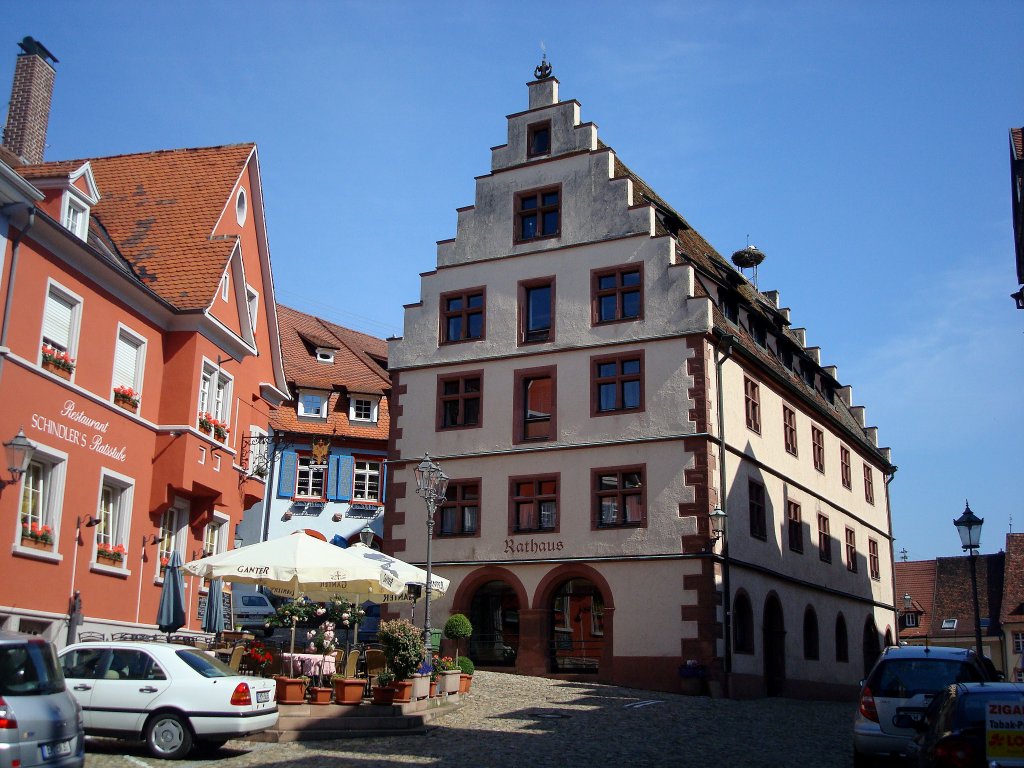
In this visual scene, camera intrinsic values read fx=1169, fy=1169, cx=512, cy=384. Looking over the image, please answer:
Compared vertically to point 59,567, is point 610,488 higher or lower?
higher

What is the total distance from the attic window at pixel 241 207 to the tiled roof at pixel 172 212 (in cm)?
59

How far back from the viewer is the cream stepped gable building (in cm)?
3116

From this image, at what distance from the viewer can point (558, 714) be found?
72.7 feet

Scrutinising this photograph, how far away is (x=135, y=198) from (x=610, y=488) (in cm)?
1465

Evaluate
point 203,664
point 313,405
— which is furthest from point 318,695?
point 313,405

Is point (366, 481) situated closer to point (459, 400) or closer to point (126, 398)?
point (459, 400)

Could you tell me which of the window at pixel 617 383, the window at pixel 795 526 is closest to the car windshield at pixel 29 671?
the window at pixel 617 383

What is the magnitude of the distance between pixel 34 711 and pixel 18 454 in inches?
352

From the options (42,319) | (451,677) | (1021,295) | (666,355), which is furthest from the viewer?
(666,355)

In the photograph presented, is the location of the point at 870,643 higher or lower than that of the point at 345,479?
lower

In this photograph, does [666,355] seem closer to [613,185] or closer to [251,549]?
[613,185]

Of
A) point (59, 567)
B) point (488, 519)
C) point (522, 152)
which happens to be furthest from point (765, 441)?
point (59, 567)

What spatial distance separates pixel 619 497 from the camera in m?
32.1

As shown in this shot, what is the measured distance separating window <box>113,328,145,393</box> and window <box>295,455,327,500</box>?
2457cm
